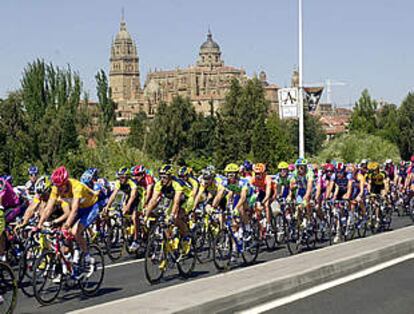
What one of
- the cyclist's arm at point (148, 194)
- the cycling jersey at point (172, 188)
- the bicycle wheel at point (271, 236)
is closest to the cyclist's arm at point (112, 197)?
the cyclist's arm at point (148, 194)

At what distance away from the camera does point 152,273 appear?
12.3m

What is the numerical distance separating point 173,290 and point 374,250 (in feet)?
16.9

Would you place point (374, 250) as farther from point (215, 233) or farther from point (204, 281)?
point (204, 281)

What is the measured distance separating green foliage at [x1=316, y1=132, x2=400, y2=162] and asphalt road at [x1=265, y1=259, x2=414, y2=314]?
2209 inches

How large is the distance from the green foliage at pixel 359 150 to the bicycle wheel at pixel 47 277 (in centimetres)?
5801

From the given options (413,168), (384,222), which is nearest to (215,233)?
(384,222)

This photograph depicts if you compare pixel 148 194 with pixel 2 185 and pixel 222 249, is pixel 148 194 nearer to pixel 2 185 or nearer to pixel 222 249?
pixel 222 249

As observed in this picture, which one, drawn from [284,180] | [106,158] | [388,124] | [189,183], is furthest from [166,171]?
[388,124]

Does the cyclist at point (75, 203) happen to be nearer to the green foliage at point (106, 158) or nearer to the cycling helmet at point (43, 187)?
the cycling helmet at point (43, 187)

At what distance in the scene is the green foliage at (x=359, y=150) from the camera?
69.6 metres

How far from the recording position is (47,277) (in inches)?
Result: 423

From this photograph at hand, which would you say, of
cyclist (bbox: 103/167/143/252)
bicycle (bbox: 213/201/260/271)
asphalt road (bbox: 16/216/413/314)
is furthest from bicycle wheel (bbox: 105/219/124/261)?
bicycle (bbox: 213/201/260/271)

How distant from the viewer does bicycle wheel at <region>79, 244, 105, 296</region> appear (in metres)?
11.4

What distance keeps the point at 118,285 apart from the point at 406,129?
89603mm
